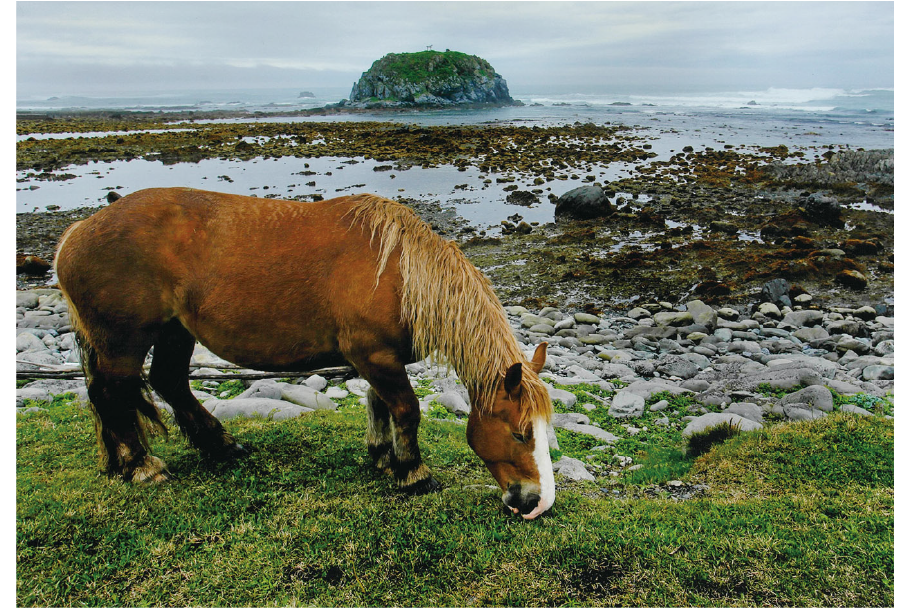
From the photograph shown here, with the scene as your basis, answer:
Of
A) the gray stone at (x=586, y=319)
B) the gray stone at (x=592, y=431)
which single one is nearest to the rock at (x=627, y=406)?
the gray stone at (x=592, y=431)

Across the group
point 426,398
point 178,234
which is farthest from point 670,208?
point 178,234

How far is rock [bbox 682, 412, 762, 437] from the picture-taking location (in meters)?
6.46

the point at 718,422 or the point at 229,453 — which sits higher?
the point at 229,453

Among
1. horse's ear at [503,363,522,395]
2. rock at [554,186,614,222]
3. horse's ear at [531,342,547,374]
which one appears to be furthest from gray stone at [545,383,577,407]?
rock at [554,186,614,222]

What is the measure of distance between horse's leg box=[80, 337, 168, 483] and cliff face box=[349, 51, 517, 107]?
391ft

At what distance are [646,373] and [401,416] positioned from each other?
22.9ft

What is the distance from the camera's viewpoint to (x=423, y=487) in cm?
481

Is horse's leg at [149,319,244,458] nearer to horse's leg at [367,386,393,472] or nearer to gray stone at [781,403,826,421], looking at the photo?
horse's leg at [367,386,393,472]

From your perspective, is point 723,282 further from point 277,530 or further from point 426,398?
point 277,530

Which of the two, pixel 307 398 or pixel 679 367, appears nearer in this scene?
pixel 307 398

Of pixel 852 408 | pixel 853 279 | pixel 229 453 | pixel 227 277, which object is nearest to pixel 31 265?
pixel 229 453

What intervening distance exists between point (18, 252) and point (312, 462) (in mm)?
18768

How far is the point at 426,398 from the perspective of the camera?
8.21m

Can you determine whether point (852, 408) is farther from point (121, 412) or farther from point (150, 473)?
point (121, 412)
